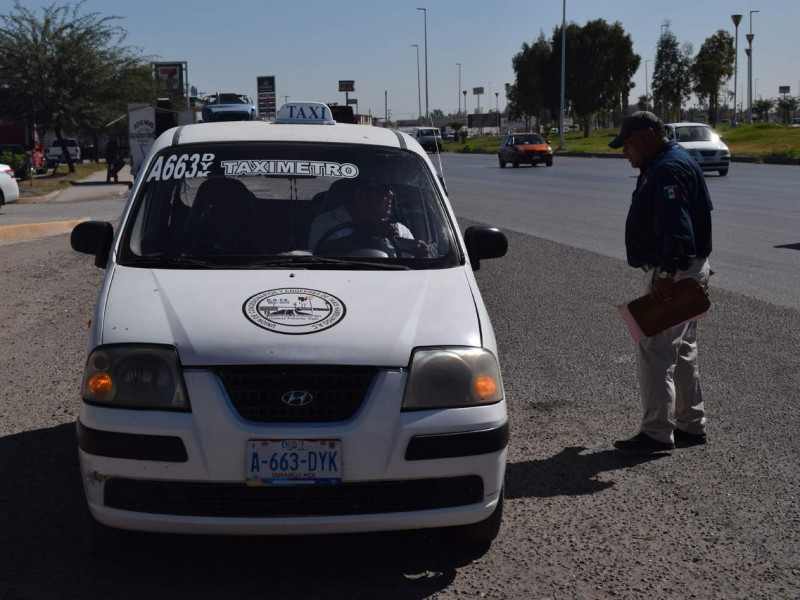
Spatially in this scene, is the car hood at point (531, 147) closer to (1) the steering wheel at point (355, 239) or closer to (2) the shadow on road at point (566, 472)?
(2) the shadow on road at point (566, 472)

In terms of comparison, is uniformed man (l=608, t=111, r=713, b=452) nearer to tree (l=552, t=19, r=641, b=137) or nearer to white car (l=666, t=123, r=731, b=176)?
white car (l=666, t=123, r=731, b=176)

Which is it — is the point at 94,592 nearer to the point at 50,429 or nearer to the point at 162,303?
the point at 162,303

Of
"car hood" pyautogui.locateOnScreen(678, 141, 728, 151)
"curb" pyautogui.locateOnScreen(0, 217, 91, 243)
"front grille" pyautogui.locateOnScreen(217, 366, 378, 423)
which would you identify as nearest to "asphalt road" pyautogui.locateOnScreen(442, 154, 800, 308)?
"car hood" pyautogui.locateOnScreen(678, 141, 728, 151)

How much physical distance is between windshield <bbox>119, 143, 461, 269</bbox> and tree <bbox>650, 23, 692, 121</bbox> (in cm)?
7185

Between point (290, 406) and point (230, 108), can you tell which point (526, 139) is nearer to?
point (230, 108)

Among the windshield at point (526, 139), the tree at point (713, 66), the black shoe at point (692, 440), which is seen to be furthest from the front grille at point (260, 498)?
the tree at point (713, 66)

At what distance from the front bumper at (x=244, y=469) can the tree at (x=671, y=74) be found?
2886 inches

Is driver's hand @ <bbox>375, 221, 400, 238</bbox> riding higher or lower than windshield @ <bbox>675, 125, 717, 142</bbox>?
lower

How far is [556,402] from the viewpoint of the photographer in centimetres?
645

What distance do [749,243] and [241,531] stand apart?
1278cm

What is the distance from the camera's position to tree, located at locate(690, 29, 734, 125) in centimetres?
6969

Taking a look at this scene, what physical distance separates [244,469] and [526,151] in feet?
137

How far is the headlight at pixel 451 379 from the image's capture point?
3703 millimetres

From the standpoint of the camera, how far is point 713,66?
69.2 metres
